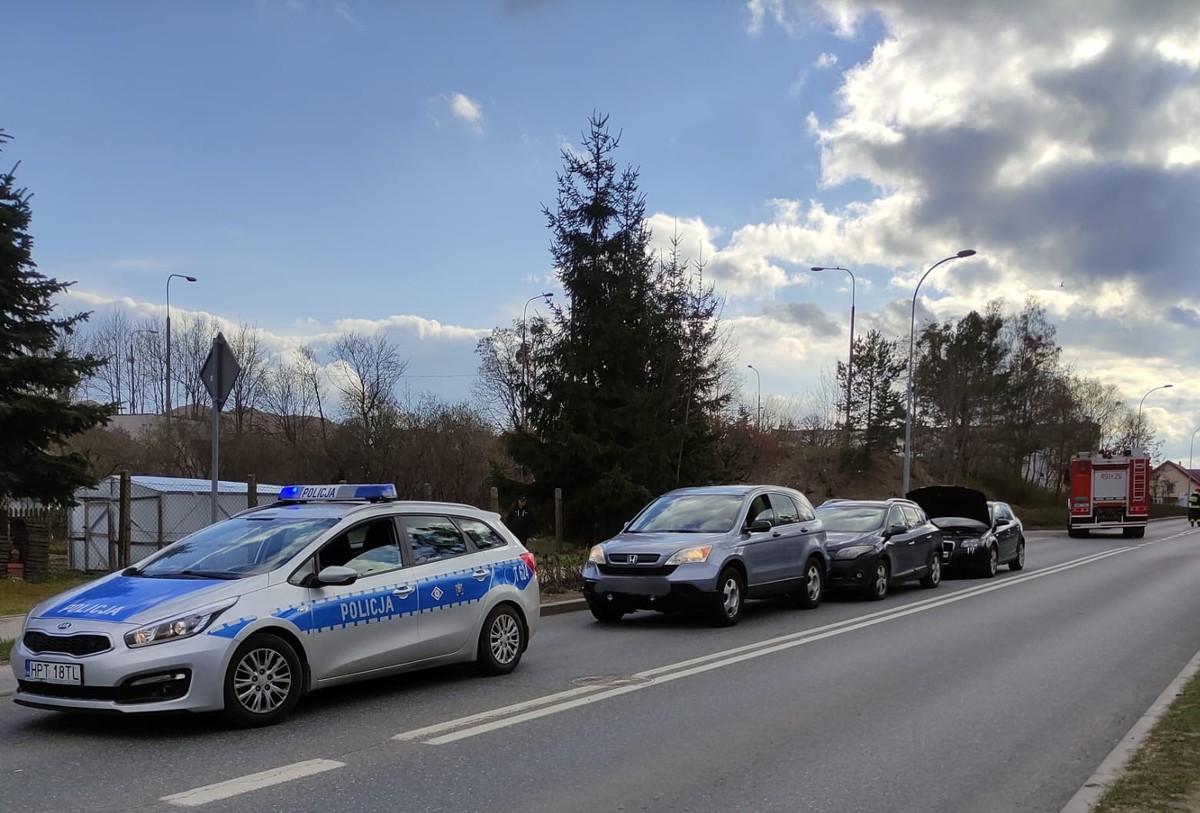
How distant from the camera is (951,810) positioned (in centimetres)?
527

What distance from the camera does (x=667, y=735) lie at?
22.3ft

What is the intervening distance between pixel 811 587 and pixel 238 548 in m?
8.91

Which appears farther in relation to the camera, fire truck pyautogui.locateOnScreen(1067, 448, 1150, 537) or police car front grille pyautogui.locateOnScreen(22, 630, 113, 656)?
fire truck pyautogui.locateOnScreen(1067, 448, 1150, 537)

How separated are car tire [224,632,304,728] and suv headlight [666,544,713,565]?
5702 millimetres

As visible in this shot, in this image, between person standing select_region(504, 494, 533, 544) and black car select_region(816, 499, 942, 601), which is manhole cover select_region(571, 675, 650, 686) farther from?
person standing select_region(504, 494, 533, 544)

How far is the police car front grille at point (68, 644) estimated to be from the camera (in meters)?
6.33

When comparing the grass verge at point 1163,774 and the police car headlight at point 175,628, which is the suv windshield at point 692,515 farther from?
the police car headlight at point 175,628

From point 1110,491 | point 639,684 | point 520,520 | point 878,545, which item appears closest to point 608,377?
point 520,520

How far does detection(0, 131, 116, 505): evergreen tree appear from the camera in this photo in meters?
17.4

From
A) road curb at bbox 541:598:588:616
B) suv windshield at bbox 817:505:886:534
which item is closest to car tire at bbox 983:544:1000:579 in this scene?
suv windshield at bbox 817:505:886:534

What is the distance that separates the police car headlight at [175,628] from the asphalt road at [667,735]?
66 cm

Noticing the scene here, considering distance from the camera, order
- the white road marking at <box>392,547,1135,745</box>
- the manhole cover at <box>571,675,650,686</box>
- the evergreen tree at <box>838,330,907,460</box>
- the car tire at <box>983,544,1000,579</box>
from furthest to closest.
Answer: the evergreen tree at <box>838,330,907,460</box> < the car tire at <box>983,544,1000,579</box> < the manhole cover at <box>571,675,650,686</box> < the white road marking at <box>392,547,1135,745</box>

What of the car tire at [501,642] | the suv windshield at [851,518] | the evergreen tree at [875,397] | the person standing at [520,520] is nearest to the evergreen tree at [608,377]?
the person standing at [520,520]

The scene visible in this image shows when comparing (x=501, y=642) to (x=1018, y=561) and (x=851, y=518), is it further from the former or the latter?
(x=1018, y=561)
